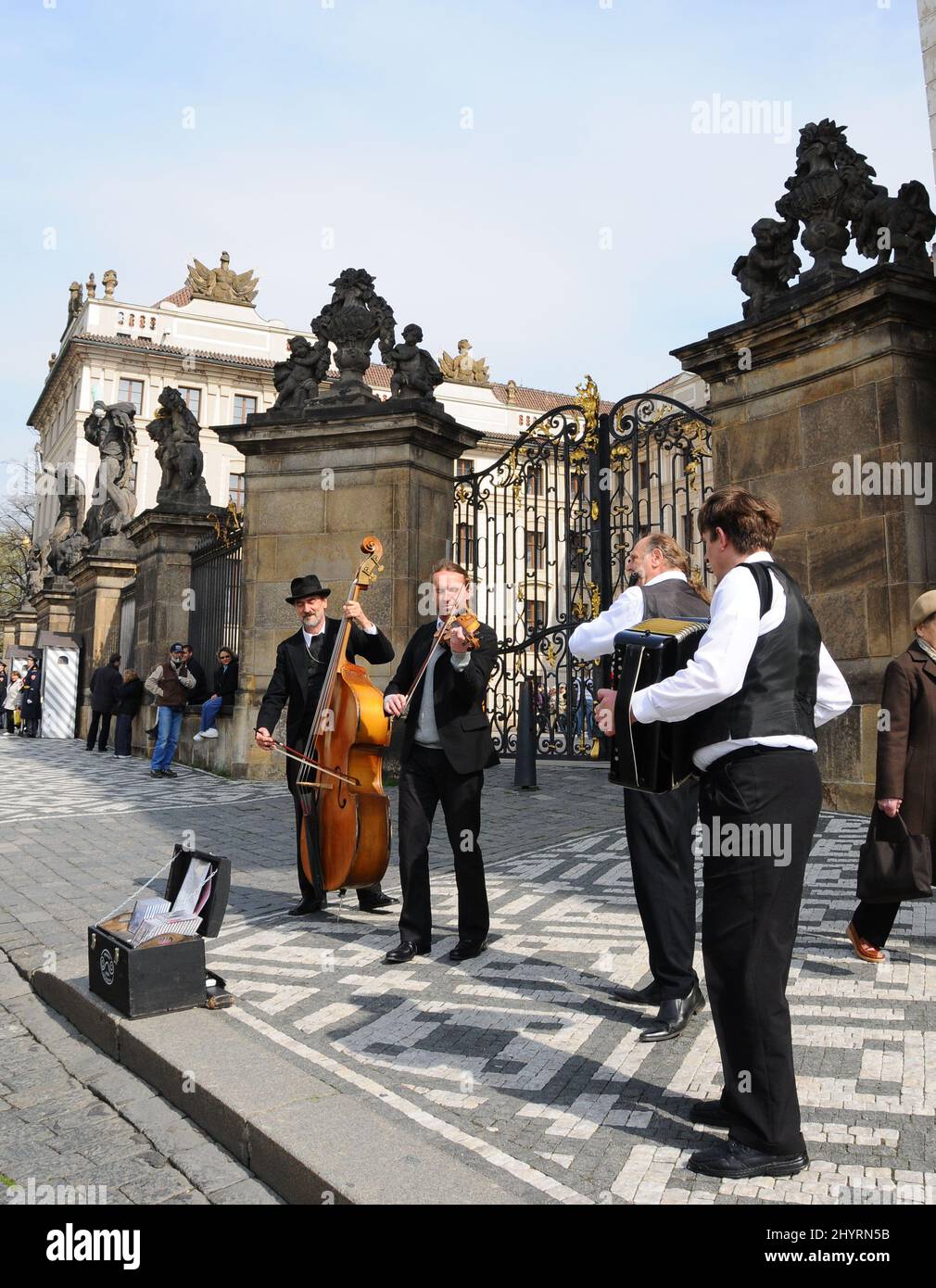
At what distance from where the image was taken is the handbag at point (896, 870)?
4.54 m

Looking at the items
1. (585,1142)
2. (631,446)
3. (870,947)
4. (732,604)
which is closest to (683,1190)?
(585,1142)

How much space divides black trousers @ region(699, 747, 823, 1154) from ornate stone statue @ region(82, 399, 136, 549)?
2221 centimetres

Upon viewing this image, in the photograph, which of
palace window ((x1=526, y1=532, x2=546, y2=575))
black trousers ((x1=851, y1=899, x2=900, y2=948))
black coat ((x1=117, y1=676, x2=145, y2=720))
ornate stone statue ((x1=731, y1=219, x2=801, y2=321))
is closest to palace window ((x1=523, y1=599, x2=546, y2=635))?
palace window ((x1=526, y1=532, x2=546, y2=575))

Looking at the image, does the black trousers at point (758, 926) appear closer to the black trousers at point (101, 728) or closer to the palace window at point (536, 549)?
the palace window at point (536, 549)

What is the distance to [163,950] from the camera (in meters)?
4.15

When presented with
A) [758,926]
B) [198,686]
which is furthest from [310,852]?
[198,686]

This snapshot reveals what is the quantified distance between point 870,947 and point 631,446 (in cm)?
873

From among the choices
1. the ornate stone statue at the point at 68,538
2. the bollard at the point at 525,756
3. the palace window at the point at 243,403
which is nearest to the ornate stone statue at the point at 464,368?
the palace window at the point at 243,403

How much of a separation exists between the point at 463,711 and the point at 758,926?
2525 millimetres

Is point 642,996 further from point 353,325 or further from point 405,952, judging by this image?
point 353,325

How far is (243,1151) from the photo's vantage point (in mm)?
3098

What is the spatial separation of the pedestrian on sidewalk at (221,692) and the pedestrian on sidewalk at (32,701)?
13332mm
